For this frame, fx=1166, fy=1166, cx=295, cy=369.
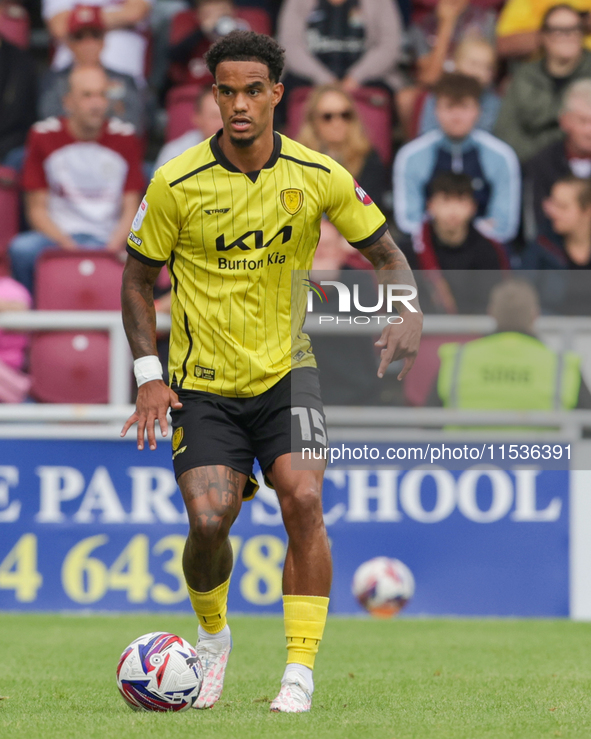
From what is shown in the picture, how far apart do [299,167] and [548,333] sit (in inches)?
152

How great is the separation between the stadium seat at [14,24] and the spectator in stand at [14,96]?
0.54 metres

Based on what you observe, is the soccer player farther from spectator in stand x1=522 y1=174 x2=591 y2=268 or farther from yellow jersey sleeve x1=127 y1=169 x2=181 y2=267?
spectator in stand x1=522 y1=174 x2=591 y2=268

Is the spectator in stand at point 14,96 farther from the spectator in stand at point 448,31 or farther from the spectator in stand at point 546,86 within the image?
the spectator in stand at point 546,86

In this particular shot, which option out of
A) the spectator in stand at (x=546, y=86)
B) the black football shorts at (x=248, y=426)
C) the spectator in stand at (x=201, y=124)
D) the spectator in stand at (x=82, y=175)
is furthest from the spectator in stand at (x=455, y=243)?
the black football shorts at (x=248, y=426)

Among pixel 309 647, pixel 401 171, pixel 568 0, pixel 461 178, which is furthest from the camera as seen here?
pixel 568 0

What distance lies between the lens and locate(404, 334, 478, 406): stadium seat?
7969 mm

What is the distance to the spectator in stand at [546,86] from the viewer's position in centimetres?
1030

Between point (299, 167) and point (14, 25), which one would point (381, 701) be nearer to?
point (299, 167)

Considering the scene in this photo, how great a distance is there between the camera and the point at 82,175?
9.73 metres

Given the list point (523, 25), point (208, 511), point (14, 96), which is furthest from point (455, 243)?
point (208, 511)

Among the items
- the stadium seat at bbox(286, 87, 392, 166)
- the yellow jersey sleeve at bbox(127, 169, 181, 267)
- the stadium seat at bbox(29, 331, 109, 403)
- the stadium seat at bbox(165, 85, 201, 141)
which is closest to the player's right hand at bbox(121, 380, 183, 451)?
the yellow jersey sleeve at bbox(127, 169, 181, 267)

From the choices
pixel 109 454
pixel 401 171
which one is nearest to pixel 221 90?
pixel 109 454

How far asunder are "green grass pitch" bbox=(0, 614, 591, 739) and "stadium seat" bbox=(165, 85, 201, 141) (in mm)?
4749

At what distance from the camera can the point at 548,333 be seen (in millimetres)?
7996
